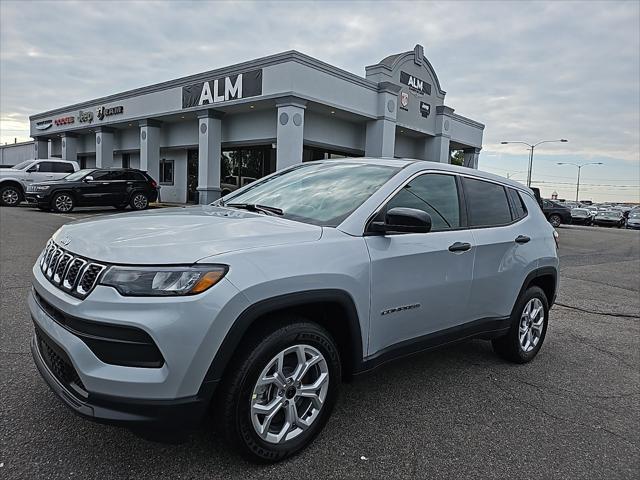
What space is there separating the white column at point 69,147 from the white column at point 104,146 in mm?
4095

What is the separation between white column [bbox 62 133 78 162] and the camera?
3048 centimetres

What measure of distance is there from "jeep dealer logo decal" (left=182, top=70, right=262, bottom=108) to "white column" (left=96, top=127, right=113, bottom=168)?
8295 mm

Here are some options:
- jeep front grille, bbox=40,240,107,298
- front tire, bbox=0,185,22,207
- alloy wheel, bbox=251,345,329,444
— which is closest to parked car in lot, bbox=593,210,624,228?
front tire, bbox=0,185,22,207

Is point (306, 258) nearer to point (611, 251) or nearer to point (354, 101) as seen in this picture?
point (611, 251)

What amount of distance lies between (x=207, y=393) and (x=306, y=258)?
0.84m

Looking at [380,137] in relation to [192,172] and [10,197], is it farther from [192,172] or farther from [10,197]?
[10,197]

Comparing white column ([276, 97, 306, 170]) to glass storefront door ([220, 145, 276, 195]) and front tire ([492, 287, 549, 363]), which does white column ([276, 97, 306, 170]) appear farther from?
front tire ([492, 287, 549, 363])

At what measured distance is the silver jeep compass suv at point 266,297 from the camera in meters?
2.16

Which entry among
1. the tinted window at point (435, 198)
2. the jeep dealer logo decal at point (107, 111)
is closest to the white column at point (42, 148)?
the jeep dealer logo decal at point (107, 111)

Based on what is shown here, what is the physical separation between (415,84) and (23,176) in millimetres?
18071

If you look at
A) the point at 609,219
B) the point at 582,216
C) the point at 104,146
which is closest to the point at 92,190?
the point at 104,146

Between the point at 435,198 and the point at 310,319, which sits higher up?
the point at 435,198

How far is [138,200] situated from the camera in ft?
59.5

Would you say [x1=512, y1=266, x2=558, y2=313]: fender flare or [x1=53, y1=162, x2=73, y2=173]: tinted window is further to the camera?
[x1=53, y1=162, x2=73, y2=173]: tinted window
